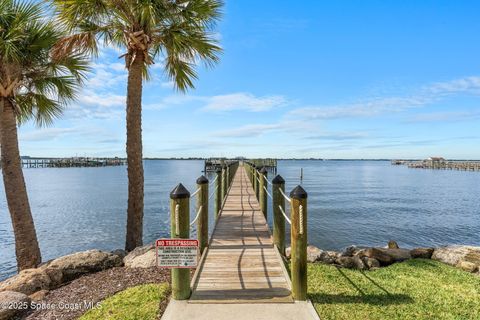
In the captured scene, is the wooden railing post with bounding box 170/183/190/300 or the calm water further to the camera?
the calm water

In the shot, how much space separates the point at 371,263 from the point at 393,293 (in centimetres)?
253

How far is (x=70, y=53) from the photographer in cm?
887

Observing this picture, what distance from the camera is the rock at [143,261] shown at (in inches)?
237

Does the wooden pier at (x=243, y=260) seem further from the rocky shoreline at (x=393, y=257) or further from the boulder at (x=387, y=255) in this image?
the boulder at (x=387, y=255)

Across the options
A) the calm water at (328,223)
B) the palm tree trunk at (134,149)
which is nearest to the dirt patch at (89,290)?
the palm tree trunk at (134,149)

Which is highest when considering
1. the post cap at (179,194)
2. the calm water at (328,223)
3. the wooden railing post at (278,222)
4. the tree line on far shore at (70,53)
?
the tree line on far shore at (70,53)

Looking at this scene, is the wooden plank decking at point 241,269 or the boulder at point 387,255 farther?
the boulder at point 387,255

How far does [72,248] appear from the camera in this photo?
15688mm

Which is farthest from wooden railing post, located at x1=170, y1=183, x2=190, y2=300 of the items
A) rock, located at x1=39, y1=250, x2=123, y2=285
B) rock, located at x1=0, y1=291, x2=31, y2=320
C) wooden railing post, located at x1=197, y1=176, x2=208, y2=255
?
rock, located at x1=39, y1=250, x2=123, y2=285

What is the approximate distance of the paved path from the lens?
13.1ft

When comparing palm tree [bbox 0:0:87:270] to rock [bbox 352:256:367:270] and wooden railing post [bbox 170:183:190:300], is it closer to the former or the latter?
wooden railing post [bbox 170:183:190:300]

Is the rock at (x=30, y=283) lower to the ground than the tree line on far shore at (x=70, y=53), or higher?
lower

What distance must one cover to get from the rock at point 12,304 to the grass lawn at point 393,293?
4153 mm

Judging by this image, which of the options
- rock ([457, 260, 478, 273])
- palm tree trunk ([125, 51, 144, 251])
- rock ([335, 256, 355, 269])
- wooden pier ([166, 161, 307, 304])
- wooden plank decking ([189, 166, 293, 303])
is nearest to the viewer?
wooden pier ([166, 161, 307, 304])
